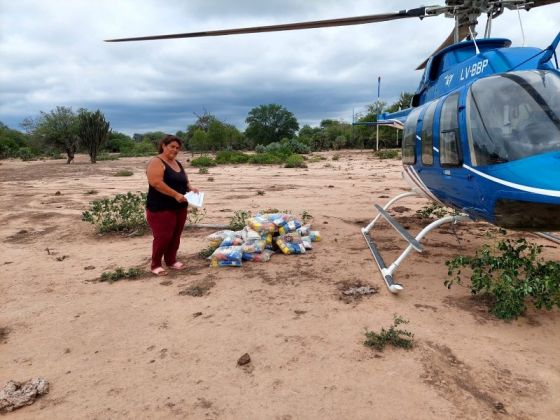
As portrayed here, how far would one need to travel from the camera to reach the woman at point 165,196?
4.55 m

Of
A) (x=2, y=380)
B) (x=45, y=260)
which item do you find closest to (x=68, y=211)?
(x=45, y=260)

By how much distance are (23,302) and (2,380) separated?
5.23 feet

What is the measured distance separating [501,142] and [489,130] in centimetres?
17

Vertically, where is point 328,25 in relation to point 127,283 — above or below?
above

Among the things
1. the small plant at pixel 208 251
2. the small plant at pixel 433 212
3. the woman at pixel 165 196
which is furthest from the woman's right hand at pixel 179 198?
the small plant at pixel 433 212

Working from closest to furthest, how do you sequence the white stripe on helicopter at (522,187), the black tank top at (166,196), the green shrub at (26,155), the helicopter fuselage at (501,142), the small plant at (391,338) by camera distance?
the white stripe on helicopter at (522,187) → the helicopter fuselage at (501,142) → the small plant at (391,338) → the black tank top at (166,196) → the green shrub at (26,155)

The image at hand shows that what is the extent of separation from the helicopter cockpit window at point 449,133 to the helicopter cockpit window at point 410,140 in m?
0.96

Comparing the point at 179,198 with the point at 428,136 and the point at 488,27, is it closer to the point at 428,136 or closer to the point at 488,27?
the point at 428,136

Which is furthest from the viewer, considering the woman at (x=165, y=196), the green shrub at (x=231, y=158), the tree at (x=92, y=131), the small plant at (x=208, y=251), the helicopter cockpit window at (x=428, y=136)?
the tree at (x=92, y=131)

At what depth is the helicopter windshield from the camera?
2904mm

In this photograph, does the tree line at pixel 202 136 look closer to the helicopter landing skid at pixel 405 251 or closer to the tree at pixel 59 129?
the tree at pixel 59 129

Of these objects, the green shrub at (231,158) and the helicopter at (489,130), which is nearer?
the helicopter at (489,130)

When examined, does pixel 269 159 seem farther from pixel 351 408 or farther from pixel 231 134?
pixel 231 134

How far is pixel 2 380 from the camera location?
2.91m
